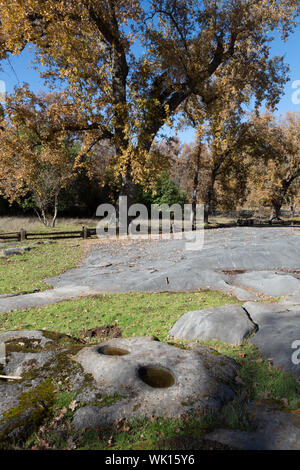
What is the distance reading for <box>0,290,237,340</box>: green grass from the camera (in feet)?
25.1

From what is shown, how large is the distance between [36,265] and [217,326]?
36.0 feet

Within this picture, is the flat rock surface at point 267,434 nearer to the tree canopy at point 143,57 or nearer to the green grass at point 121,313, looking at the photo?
the green grass at point 121,313

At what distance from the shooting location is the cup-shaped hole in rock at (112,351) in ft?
16.1

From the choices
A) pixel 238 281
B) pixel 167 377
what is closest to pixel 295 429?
pixel 167 377

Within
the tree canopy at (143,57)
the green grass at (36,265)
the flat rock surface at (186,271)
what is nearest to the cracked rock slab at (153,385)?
the flat rock surface at (186,271)

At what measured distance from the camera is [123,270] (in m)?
13.3

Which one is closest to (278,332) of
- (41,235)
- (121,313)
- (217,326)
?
(217,326)

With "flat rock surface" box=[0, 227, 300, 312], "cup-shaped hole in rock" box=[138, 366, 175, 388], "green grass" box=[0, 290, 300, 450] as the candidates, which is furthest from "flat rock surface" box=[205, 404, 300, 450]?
"flat rock surface" box=[0, 227, 300, 312]

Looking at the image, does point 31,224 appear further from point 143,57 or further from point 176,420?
point 176,420

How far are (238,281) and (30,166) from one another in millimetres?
15706

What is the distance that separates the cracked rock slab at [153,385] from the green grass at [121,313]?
2.17 meters

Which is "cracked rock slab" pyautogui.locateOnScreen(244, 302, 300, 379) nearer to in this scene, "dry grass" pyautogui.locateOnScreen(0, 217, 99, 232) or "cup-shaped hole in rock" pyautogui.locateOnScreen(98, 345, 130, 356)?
"cup-shaped hole in rock" pyautogui.locateOnScreen(98, 345, 130, 356)

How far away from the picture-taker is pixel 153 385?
397 centimetres

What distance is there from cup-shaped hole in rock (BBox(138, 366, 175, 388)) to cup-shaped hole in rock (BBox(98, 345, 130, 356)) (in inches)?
28.4
